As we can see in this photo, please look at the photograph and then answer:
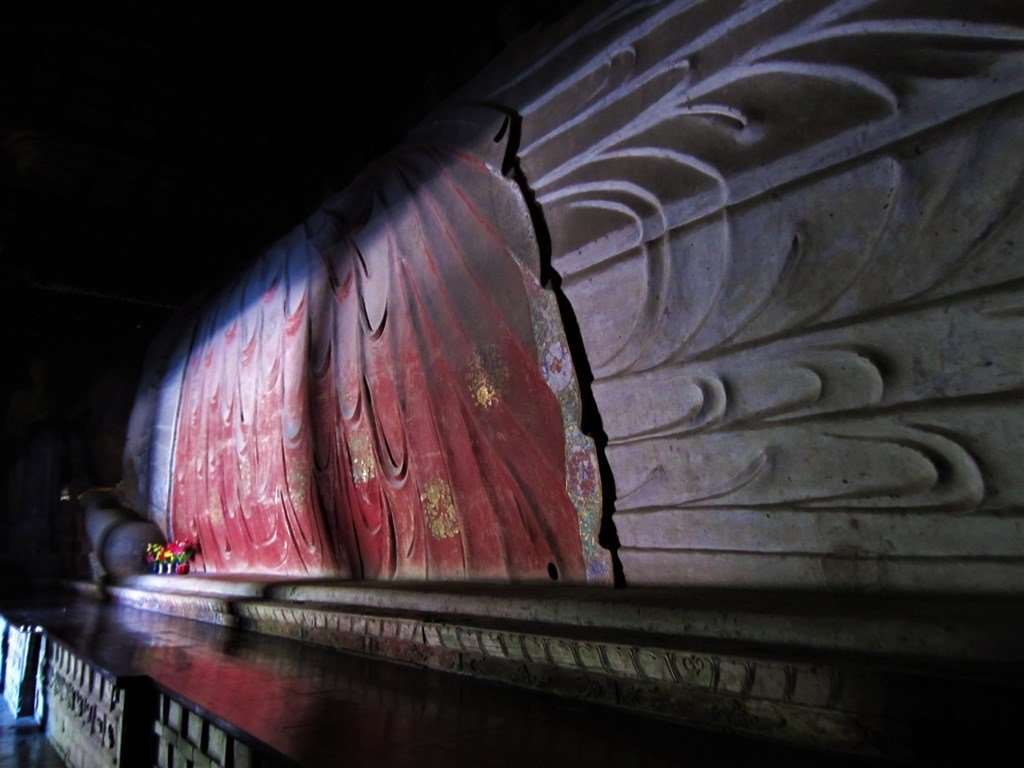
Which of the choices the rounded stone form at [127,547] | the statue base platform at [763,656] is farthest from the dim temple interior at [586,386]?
the rounded stone form at [127,547]

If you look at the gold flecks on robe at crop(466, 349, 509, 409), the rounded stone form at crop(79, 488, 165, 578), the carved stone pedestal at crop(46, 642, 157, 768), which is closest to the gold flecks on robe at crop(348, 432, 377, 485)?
the gold flecks on robe at crop(466, 349, 509, 409)

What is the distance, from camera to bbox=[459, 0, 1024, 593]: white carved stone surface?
57.2 inches

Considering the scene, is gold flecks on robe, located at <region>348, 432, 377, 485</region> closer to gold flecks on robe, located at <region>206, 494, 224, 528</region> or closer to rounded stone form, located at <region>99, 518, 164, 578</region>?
gold flecks on robe, located at <region>206, 494, 224, 528</region>

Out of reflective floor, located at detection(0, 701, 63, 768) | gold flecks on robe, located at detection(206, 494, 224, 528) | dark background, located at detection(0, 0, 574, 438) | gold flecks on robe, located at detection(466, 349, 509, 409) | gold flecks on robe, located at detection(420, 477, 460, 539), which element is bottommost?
reflective floor, located at detection(0, 701, 63, 768)

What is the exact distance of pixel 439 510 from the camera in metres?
3.16

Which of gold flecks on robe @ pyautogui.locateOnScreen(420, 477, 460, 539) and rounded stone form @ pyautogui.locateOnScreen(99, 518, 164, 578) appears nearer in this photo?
gold flecks on robe @ pyautogui.locateOnScreen(420, 477, 460, 539)

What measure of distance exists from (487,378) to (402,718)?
4.72 feet

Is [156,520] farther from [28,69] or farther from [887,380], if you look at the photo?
[887,380]

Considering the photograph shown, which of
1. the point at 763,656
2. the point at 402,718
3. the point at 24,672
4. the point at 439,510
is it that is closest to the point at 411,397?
the point at 439,510

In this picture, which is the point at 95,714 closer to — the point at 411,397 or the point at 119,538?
the point at 411,397

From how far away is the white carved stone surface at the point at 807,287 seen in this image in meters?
1.45

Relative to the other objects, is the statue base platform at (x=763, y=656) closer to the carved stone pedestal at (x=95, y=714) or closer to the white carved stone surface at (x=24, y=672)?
the carved stone pedestal at (x=95, y=714)

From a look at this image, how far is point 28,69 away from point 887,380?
4684 millimetres

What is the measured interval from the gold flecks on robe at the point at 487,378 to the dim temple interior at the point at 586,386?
0.03 m
